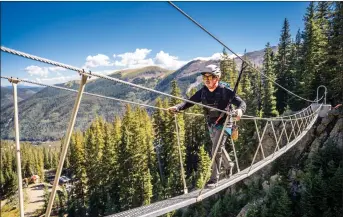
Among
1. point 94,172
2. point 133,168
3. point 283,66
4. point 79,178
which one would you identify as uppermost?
point 283,66

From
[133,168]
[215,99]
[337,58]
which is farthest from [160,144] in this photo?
[215,99]

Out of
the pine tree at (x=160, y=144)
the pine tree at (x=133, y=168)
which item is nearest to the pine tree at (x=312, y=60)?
the pine tree at (x=160, y=144)

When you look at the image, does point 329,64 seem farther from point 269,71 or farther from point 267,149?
point 269,71

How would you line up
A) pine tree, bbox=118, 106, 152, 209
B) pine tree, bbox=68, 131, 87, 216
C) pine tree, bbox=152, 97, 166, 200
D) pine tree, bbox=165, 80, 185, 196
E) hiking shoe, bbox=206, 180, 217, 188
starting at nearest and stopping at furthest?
hiking shoe, bbox=206, 180, 217, 188 < pine tree, bbox=165, 80, 185, 196 < pine tree, bbox=152, 97, 166, 200 < pine tree, bbox=118, 106, 152, 209 < pine tree, bbox=68, 131, 87, 216

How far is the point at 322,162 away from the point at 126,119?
1043 inches

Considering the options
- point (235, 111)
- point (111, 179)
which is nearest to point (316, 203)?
point (235, 111)

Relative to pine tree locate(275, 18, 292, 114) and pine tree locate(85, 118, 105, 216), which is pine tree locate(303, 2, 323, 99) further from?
pine tree locate(85, 118, 105, 216)

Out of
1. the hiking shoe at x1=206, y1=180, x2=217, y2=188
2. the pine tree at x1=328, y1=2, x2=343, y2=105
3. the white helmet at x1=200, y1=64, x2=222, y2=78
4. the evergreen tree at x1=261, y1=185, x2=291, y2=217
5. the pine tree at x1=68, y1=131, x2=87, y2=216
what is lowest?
the pine tree at x1=68, y1=131, x2=87, y2=216

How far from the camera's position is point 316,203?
15344mm

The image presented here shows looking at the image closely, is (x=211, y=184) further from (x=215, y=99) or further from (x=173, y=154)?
(x=173, y=154)

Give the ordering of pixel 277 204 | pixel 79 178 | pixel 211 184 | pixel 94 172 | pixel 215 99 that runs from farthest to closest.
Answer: pixel 79 178, pixel 94 172, pixel 277 204, pixel 211 184, pixel 215 99

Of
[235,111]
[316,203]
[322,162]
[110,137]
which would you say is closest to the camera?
[235,111]

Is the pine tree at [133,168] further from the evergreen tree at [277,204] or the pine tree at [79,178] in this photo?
the evergreen tree at [277,204]

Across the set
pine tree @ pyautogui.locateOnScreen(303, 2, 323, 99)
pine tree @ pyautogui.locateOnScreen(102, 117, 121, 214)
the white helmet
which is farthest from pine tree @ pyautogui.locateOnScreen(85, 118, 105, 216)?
the white helmet
